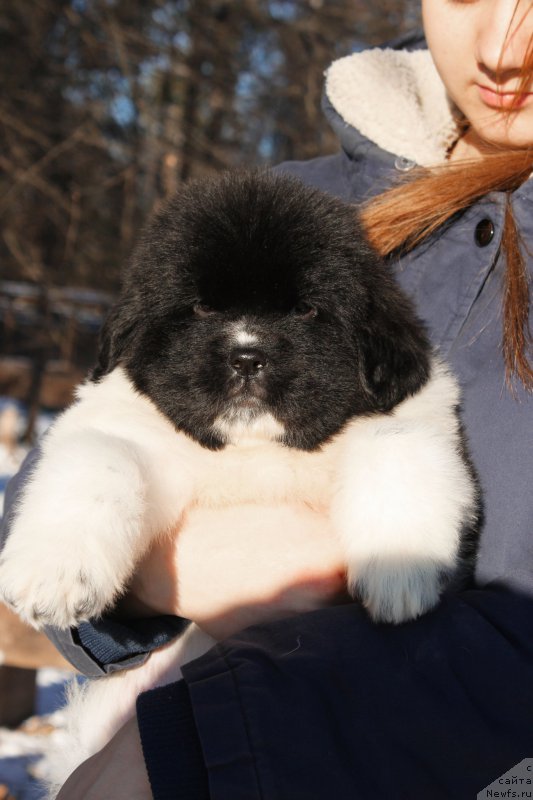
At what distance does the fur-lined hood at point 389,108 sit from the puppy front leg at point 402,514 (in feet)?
3.13

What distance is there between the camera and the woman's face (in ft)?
5.83

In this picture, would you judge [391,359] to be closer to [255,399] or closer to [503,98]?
[255,399]

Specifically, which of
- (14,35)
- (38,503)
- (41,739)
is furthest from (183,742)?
(14,35)

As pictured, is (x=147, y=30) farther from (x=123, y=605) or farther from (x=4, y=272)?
(x=123, y=605)

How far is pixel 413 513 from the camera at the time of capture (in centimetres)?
165

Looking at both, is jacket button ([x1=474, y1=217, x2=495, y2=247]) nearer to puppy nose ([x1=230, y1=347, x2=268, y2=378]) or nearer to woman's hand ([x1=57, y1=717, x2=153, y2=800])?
puppy nose ([x1=230, y1=347, x2=268, y2=378])

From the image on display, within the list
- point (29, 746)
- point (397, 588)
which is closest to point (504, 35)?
point (397, 588)

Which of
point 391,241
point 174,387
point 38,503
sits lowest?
point 38,503

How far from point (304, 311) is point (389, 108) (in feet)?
2.69

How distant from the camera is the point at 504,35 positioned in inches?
70.5

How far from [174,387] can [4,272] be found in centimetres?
857

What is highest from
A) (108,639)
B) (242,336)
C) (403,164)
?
(403,164)

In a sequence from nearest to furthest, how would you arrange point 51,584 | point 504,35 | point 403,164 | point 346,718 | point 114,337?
point 346,718, point 51,584, point 504,35, point 114,337, point 403,164

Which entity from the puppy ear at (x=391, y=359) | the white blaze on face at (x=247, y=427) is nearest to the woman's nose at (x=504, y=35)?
the puppy ear at (x=391, y=359)
